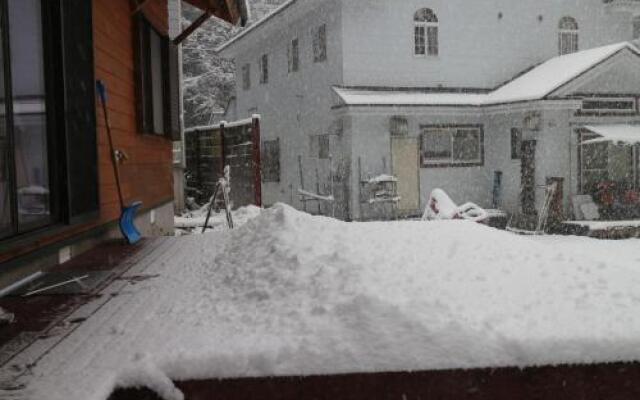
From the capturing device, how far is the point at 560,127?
Result: 665 inches

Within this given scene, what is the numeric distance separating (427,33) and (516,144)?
3955 millimetres

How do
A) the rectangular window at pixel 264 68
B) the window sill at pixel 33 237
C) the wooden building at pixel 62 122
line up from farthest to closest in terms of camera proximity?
1. the rectangular window at pixel 264 68
2. the wooden building at pixel 62 122
3. the window sill at pixel 33 237

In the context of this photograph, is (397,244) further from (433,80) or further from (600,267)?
(433,80)

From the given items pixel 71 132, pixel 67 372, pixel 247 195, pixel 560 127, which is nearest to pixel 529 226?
pixel 560 127

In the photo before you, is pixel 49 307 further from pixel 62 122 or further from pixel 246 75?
pixel 246 75

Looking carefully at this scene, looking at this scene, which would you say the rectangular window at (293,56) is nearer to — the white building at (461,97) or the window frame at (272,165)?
the white building at (461,97)

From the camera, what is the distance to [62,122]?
3.50 metres

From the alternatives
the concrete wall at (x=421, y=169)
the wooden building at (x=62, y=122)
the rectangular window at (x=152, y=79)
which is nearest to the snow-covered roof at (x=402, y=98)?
the concrete wall at (x=421, y=169)

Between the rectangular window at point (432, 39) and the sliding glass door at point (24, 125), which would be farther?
the rectangular window at point (432, 39)

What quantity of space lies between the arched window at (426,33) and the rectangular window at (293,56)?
392 cm

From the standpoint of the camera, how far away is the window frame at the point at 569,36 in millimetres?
19422

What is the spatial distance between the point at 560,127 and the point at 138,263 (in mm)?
14881

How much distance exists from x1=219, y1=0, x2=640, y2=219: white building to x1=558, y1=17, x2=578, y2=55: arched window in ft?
0.10

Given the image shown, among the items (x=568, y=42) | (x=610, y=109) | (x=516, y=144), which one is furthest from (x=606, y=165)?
(x=568, y=42)
